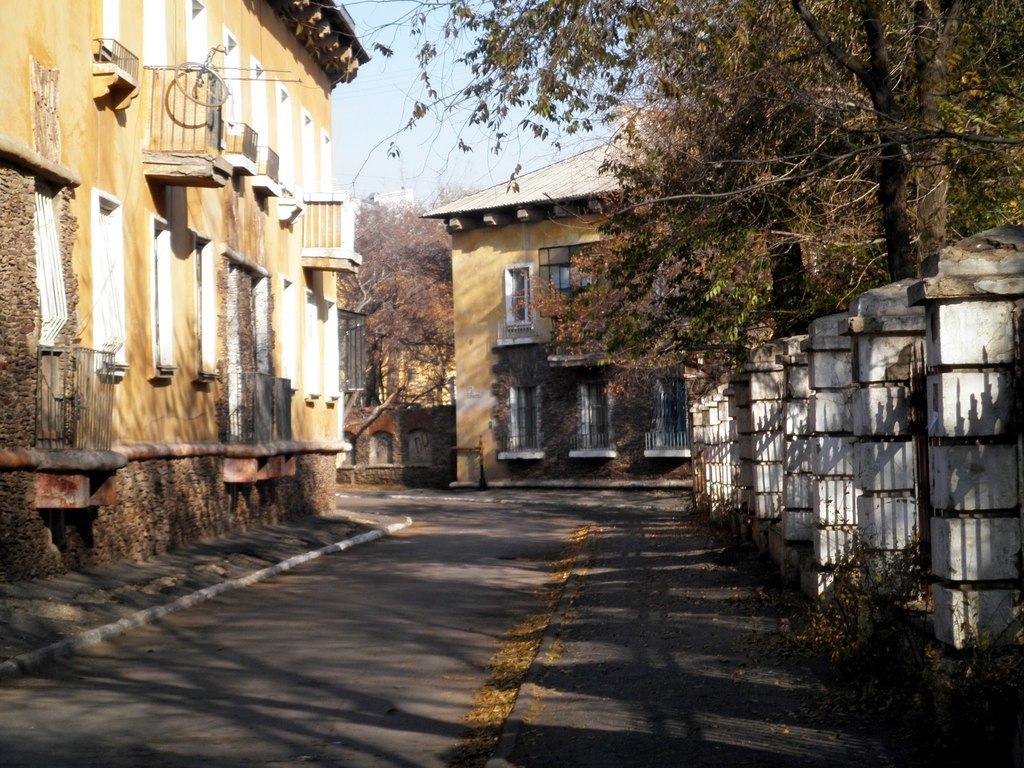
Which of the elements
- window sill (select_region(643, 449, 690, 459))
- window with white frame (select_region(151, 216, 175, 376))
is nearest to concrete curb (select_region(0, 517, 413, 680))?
window with white frame (select_region(151, 216, 175, 376))

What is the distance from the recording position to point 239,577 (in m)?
17.2

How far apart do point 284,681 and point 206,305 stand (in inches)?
457

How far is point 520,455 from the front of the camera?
45.3 metres

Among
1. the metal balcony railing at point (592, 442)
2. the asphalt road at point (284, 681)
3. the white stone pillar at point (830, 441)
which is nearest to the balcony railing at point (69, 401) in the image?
the asphalt road at point (284, 681)

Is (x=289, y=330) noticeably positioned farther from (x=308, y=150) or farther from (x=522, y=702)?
(x=522, y=702)

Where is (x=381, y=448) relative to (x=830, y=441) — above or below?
below

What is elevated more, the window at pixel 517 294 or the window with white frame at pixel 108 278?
the window at pixel 517 294

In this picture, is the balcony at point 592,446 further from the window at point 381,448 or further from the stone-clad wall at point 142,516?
the stone-clad wall at point 142,516

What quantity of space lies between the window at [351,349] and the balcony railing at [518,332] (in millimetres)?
11916

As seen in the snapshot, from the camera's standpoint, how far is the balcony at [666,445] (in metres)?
42.0

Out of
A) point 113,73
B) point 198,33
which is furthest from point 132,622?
point 198,33

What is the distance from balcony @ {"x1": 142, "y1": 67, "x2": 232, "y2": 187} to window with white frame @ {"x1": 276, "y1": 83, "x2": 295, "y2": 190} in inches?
334

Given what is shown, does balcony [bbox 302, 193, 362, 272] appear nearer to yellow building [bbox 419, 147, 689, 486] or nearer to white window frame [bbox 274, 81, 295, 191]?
white window frame [bbox 274, 81, 295, 191]

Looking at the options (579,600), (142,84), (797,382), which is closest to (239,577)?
(579,600)
